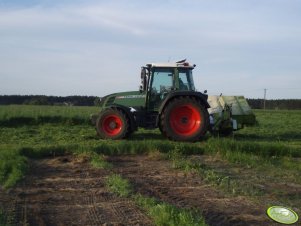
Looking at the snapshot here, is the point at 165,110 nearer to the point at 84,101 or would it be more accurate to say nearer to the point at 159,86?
the point at 159,86

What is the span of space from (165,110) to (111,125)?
1.80m

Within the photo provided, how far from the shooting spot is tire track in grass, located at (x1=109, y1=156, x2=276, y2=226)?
214 inches

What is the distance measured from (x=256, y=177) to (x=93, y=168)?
115 inches

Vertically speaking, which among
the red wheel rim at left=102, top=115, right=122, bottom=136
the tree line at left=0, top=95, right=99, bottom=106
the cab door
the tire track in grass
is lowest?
the tire track in grass

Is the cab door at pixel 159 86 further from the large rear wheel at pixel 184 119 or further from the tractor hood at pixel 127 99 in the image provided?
the large rear wheel at pixel 184 119

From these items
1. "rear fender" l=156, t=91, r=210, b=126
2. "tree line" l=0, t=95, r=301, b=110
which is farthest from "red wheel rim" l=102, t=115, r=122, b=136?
"tree line" l=0, t=95, r=301, b=110

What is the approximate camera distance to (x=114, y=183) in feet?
23.4

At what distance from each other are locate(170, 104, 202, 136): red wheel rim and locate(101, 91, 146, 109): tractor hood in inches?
45.7

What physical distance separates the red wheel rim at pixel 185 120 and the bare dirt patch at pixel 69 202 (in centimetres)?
546

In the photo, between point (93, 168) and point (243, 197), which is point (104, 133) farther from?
point (243, 197)

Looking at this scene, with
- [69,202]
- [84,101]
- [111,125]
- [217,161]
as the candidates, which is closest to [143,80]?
[111,125]

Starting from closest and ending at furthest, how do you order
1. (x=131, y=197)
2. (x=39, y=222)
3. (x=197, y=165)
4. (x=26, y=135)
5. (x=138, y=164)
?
(x=39, y=222), (x=131, y=197), (x=197, y=165), (x=138, y=164), (x=26, y=135)

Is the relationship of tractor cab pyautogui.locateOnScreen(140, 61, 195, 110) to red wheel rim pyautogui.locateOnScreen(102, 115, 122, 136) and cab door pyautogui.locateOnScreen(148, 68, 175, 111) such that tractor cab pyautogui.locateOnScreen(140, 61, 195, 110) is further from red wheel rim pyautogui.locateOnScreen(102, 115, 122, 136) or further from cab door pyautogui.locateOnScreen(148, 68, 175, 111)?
red wheel rim pyautogui.locateOnScreen(102, 115, 122, 136)

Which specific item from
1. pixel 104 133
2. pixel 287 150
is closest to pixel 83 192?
pixel 287 150
